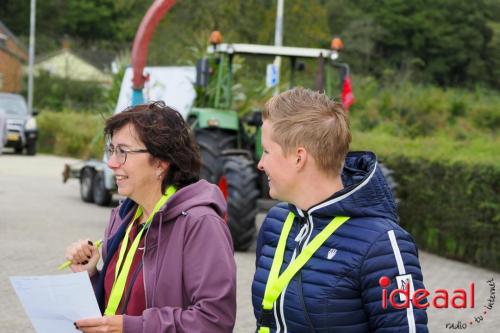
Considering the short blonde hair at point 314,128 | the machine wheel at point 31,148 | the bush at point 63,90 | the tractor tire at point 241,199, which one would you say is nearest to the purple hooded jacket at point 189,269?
the short blonde hair at point 314,128

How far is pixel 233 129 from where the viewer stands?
12023mm

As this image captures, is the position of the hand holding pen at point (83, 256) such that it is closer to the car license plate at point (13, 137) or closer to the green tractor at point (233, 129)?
the green tractor at point (233, 129)

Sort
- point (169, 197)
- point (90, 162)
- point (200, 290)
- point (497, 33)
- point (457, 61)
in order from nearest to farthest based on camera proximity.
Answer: point (200, 290) → point (169, 197) → point (90, 162) → point (497, 33) → point (457, 61)

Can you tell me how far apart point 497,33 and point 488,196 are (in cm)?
4598

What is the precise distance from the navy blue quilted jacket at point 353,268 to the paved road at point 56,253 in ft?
14.4

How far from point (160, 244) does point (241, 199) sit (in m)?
7.24

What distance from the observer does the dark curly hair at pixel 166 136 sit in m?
3.30

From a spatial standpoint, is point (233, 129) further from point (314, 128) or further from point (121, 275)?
point (314, 128)

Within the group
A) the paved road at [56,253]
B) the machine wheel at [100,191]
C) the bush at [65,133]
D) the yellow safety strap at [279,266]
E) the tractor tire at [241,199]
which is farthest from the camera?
the bush at [65,133]

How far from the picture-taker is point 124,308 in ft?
10.5

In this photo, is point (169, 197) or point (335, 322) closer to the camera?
point (335, 322)

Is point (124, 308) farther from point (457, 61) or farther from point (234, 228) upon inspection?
point (457, 61)

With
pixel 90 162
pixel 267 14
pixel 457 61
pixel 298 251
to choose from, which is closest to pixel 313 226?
pixel 298 251

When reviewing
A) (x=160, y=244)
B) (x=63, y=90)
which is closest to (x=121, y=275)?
(x=160, y=244)
